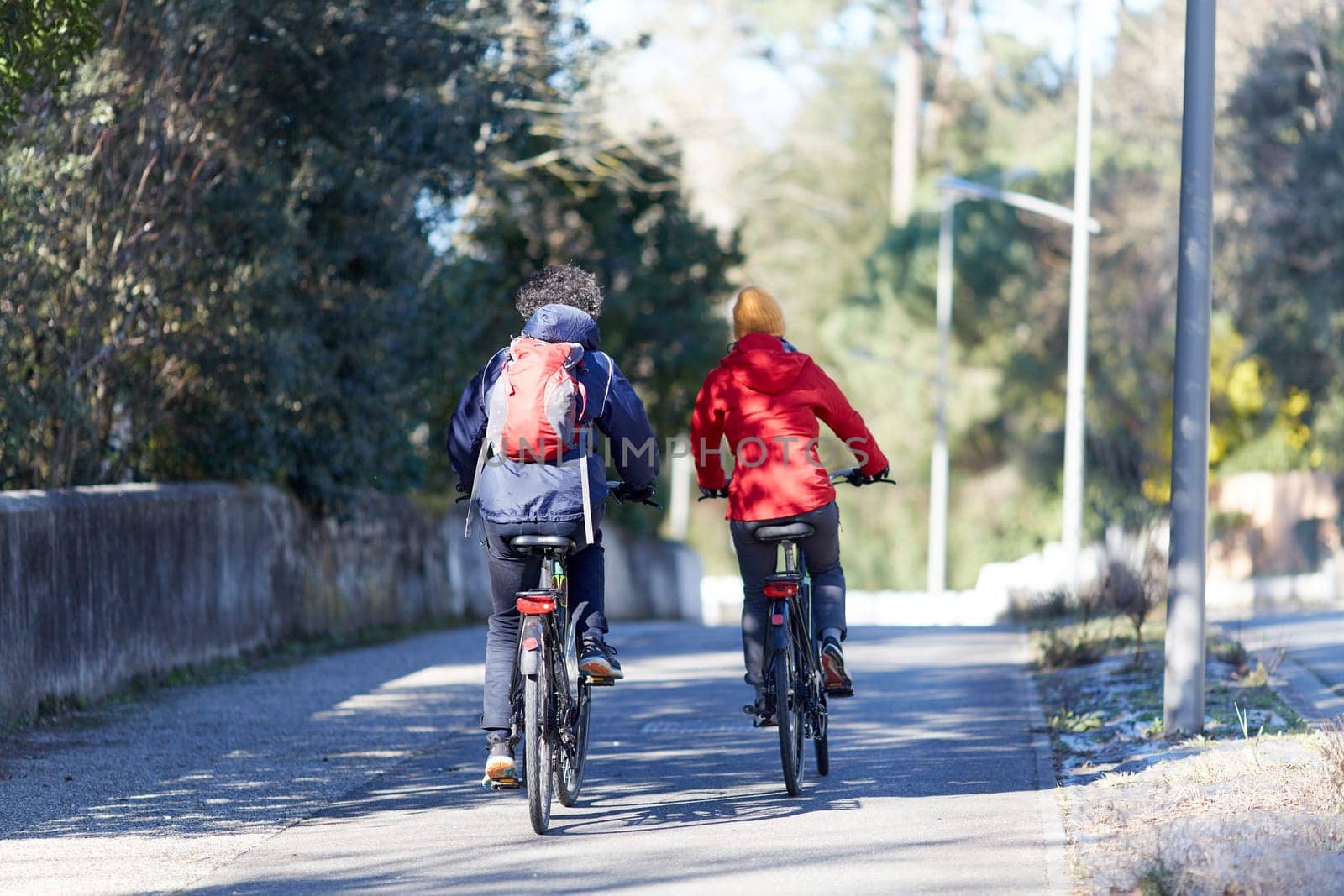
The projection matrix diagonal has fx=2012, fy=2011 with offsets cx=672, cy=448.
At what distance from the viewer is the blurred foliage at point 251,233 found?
12070 millimetres

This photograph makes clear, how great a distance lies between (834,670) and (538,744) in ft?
4.82

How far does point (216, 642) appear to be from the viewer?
13.1 meters

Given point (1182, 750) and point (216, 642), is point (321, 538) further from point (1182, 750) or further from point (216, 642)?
point (1182, 750)

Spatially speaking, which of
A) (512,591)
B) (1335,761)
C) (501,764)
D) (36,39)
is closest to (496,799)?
(501,764)

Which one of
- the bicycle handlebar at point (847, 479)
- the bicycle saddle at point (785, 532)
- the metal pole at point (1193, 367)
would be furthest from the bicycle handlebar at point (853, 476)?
the metal pole at point (1193, 367)

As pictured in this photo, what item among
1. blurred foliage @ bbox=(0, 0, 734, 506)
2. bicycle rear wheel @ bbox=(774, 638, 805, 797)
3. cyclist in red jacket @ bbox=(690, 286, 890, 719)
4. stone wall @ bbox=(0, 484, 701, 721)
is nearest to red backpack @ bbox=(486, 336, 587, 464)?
cyclist in red jacket @ bbox=(690, 286, 890, 719)

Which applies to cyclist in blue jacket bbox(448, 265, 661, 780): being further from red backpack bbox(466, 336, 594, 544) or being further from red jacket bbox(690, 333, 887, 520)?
red jacket bbox(690, 333, 887, 520)

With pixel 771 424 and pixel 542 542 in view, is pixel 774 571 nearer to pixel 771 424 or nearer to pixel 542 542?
pixel 771 424

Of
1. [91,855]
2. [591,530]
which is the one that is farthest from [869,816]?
[91,855]

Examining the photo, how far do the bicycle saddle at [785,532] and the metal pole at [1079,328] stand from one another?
1414 centimetres

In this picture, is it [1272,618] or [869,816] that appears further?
[1272,618]

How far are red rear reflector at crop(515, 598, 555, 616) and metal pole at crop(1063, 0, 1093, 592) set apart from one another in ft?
49.7

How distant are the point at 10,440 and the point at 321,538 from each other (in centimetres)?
490

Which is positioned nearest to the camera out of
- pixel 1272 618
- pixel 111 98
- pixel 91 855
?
pixel 91 855
